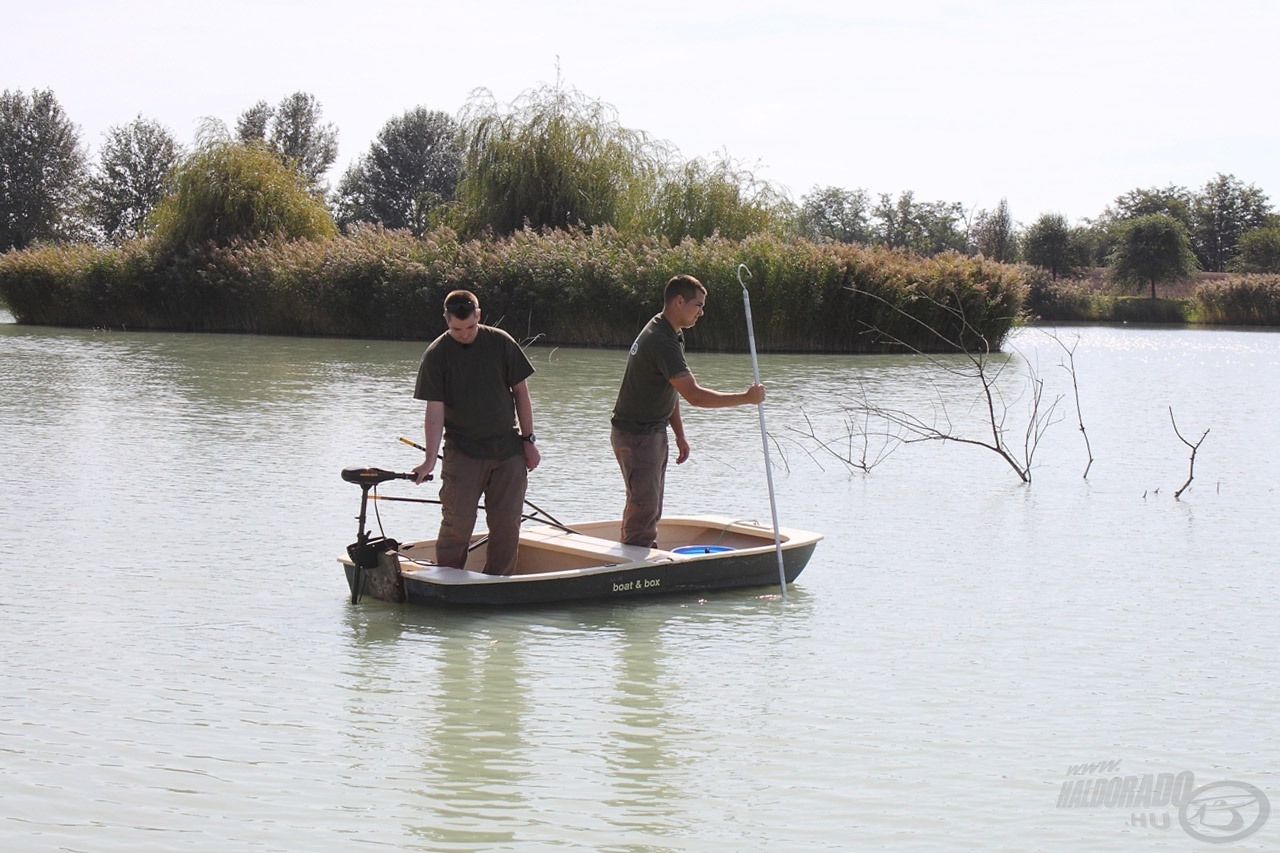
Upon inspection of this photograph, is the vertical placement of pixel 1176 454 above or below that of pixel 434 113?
below

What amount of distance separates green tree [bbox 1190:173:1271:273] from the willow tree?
58579 millimetres

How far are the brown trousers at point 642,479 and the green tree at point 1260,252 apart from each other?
67.7 m

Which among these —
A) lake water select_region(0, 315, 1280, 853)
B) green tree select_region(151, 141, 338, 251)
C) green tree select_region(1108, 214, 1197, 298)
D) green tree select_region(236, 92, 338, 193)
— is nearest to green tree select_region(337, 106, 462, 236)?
green tree select_region(236, 92, 338, 193)

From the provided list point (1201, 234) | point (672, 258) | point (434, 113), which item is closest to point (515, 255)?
point (672, 258)

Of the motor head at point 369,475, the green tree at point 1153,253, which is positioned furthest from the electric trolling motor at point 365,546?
the green tree at point 1153,253

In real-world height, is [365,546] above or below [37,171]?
below

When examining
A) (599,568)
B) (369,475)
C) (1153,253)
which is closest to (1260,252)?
(1153,253)

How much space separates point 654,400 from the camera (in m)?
7.82

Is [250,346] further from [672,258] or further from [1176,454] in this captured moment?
[1176,454]

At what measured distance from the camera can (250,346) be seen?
32.7 metres

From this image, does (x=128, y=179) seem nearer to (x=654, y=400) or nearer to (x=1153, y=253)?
(x=1153, y=253)

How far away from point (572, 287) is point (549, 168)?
6.06 m

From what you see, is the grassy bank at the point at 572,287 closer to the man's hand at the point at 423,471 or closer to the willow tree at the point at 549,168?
the willow tree at the point at 549,168

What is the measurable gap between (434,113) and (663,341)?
82.2 metres
